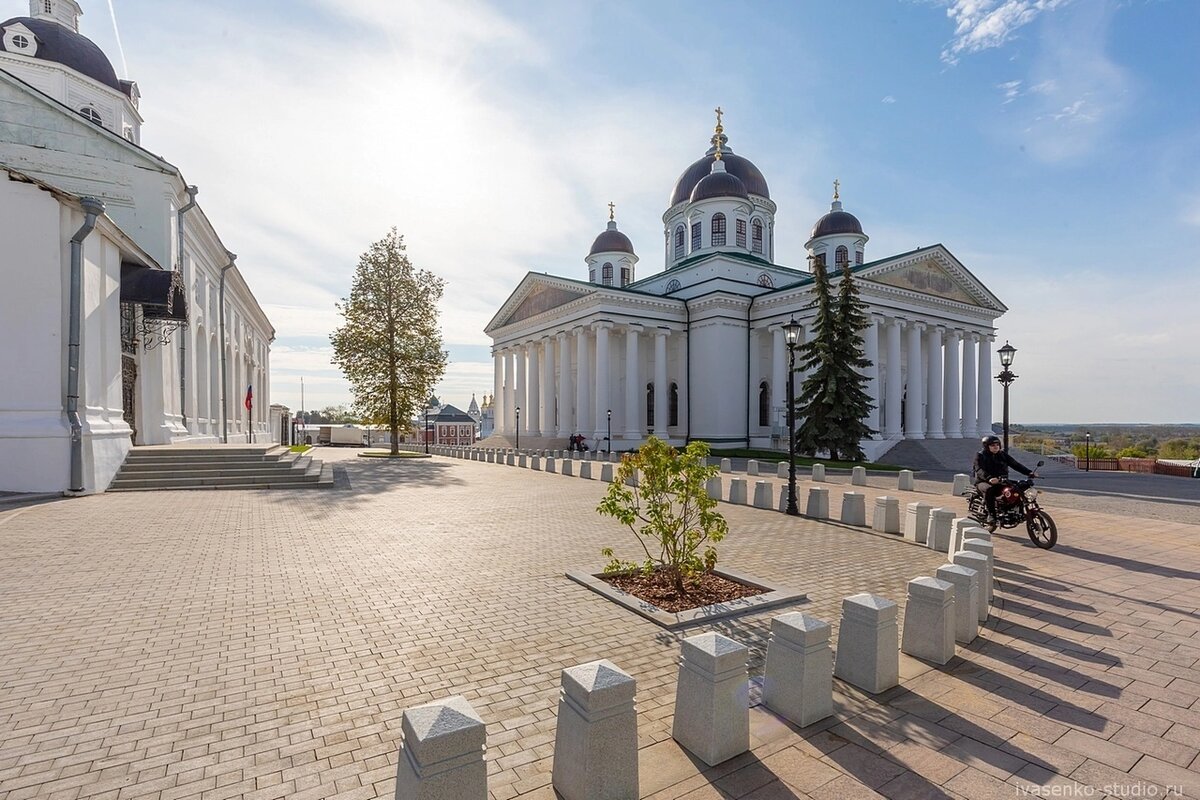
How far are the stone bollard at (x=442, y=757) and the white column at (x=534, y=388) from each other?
47967 mm

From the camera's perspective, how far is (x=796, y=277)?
50.9 meters

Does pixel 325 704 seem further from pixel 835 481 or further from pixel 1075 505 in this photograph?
pixel 835 481

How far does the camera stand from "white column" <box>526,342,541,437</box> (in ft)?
168

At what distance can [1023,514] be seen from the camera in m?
9.85

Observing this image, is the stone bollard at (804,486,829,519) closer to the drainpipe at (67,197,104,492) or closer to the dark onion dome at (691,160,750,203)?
the drainpipe at (67,197,104,492)

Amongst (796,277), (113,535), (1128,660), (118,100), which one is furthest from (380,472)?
(796,277)

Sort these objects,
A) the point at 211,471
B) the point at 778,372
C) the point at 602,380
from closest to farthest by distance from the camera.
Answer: the point at 211,471 < the point at 778,372 < the point at 602,380

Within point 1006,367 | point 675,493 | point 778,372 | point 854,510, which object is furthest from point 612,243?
point 675,493

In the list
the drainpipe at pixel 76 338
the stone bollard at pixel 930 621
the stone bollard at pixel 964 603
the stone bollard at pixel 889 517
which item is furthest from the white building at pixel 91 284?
the stone bollard at pixel 889 517

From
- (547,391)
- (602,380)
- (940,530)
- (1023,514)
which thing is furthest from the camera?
(547,391)

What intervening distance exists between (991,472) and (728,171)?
4673cm

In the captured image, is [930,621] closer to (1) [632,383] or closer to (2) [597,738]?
(2) [597,738]

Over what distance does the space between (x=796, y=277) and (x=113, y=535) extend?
51.3 metres

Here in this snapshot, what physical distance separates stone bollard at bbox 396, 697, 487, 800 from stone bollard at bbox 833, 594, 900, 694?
327cm
